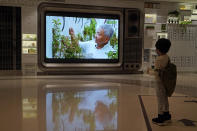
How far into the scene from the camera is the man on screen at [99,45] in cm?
748

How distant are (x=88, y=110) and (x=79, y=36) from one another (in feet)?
15.0

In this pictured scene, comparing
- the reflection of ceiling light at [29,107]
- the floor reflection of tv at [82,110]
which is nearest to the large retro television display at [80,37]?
the floor reflection of tv at [82,110]

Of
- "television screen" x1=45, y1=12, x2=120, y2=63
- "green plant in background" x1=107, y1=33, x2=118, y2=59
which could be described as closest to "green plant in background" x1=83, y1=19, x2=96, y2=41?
"television screen" x1=45, y1=12, x2=120, y2=63

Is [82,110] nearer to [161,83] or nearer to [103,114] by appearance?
[103,114]

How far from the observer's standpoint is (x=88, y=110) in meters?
3.08

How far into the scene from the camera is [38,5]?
6926mm

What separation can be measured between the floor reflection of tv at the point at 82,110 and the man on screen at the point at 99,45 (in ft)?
10.4

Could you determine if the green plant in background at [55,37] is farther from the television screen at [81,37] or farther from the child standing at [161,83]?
the child standing at [161,83]

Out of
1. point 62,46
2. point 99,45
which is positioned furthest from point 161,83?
point 99,45

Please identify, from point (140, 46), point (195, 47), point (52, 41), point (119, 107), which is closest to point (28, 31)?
point (52, 41)

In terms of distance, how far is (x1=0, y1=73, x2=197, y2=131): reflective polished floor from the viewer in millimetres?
2438

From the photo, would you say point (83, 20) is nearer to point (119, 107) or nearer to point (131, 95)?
point (131, 95)

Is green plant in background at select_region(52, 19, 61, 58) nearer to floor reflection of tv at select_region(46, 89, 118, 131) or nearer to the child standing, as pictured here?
floor reflection of tv at select_region(46, 89, 118, 131)

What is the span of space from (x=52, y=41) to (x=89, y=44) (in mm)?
1180
